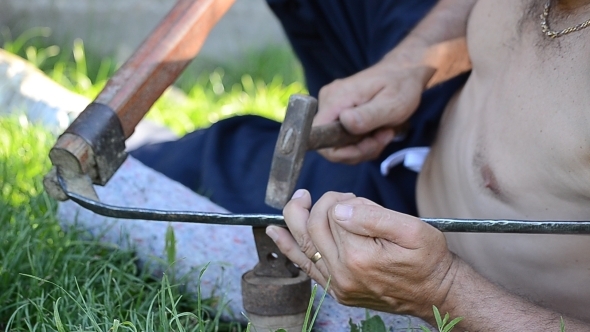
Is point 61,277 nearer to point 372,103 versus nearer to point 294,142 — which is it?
point 294,142

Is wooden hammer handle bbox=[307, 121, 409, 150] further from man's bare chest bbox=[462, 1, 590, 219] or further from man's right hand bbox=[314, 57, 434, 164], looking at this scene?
man's bare chest bbox=[462, 1, 590, 219]

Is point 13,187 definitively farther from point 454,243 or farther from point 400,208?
point 454,243

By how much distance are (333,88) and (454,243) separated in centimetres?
40

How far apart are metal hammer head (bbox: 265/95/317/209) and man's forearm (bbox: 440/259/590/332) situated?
36 cm

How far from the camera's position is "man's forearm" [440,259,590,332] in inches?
44.9

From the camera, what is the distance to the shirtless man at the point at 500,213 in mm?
1106

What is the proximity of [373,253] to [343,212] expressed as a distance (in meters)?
0.07

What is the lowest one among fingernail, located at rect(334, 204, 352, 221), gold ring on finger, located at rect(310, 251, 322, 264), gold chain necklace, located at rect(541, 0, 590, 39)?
gold ring on finger, located at rect(310, 251, 322, 264)

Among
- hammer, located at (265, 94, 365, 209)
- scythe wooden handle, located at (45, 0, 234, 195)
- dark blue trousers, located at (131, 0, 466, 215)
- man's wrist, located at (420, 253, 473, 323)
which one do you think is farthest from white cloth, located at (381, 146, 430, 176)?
man's wrist, located at (420, 253, 473, 323)

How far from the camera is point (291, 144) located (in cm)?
138

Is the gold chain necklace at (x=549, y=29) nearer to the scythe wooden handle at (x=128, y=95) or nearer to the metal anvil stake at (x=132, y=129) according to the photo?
the metal anvil stake at (x=132, y=129)

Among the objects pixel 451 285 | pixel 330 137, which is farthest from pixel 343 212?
pixel 330 137

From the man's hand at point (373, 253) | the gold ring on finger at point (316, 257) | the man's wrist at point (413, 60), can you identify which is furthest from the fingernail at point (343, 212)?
the man's wrist at point (413, 60)

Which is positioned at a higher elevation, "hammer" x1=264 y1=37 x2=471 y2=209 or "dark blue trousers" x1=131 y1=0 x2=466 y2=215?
"hammer" x1=264 y1=37 x2=471 y2=209
